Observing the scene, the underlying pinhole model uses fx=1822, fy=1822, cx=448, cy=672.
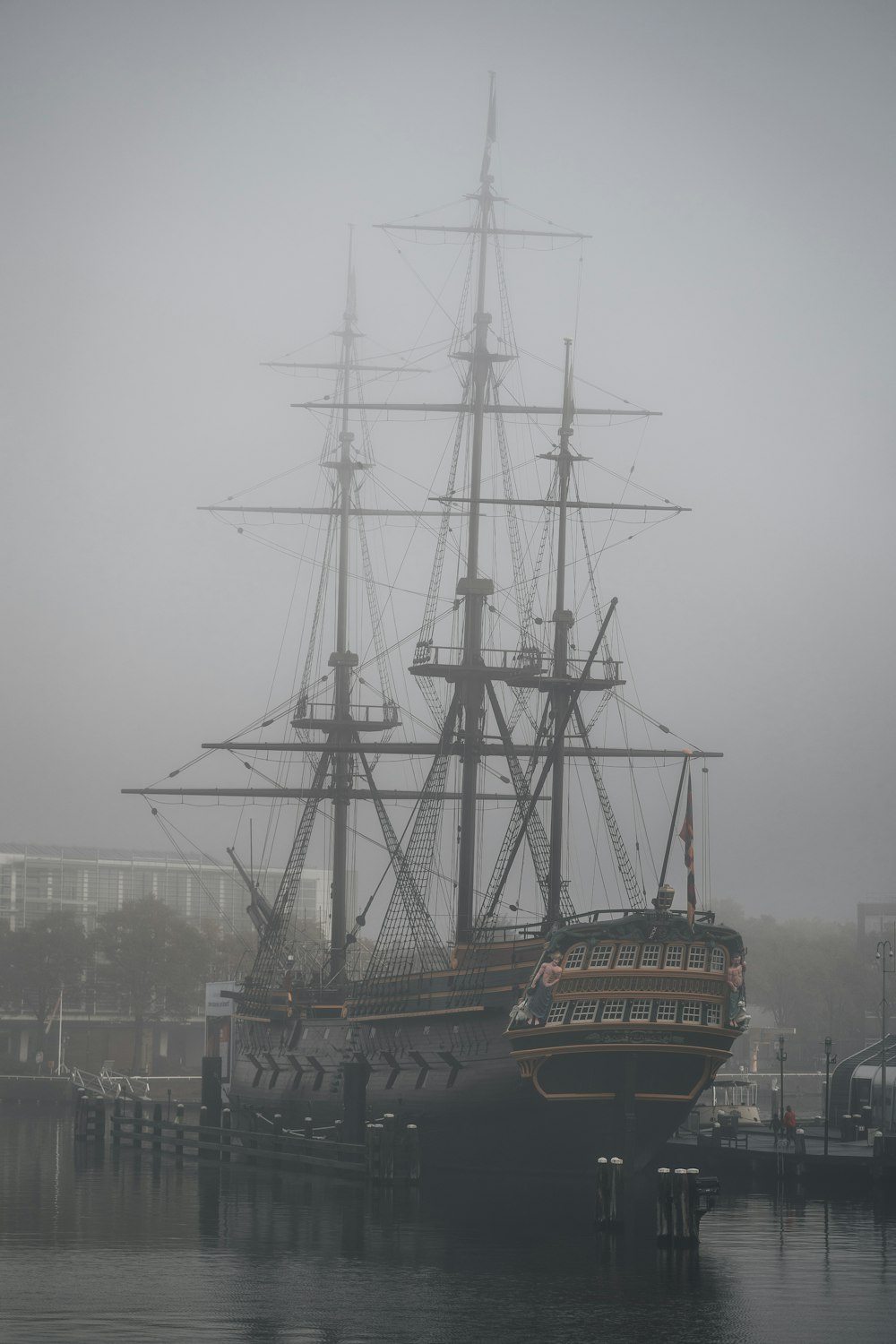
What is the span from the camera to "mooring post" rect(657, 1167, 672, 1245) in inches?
1259

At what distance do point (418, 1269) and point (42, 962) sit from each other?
85609 mm

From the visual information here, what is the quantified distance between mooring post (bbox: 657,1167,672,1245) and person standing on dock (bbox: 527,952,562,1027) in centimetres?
1038

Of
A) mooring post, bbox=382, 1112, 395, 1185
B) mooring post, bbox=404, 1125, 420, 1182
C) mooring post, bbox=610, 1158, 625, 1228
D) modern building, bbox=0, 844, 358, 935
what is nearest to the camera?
mooring post, bbox=610, 1158, 625, 1228

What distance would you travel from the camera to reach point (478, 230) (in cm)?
5941

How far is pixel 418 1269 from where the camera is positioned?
1158 inches

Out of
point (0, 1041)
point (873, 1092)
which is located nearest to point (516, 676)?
point (873, 1092)

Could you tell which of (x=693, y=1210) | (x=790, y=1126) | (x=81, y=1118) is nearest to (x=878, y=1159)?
(x=790, y=1126)

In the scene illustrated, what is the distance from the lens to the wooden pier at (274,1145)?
41375 mm

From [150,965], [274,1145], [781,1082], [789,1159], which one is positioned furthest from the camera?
[150,965]

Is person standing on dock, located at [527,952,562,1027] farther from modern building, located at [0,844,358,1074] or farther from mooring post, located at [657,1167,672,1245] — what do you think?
modern building, located at [0,844,358,1074]

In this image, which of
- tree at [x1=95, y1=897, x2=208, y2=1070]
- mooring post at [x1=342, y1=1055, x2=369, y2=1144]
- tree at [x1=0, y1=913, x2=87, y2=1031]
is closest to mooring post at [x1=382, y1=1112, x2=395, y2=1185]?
mooring post at [x1=342, y1=1055, x2=369, y2=1144]

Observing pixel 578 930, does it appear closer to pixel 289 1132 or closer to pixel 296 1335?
pixel 289 1132

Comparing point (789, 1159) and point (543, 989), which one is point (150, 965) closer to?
point (789, 1159)

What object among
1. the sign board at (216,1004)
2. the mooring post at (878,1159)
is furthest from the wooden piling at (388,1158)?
the sign board at (216,1004)
